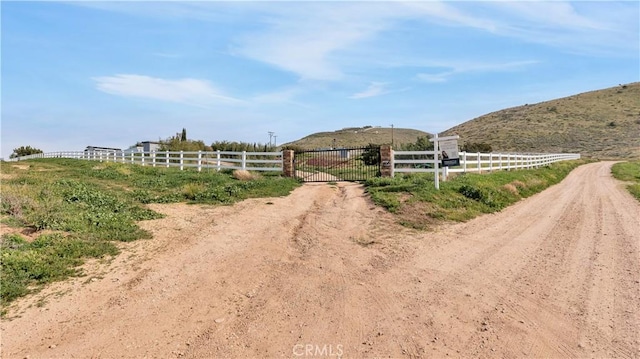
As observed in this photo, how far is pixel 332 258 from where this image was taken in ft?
21.6

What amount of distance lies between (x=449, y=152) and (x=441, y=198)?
6.79 feet

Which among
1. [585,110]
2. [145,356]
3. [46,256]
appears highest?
[585,110]

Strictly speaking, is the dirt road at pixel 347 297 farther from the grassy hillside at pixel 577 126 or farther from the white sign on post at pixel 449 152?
the grassy hillside at pixel 577 126

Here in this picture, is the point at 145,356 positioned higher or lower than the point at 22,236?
lower

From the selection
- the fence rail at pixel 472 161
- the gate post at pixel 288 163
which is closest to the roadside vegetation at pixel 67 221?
the gate post at pixel 288 163

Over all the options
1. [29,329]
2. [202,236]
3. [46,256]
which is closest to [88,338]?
[29,329]

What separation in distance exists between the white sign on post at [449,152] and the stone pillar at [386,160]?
128 inches

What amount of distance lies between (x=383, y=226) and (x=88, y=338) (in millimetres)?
6036

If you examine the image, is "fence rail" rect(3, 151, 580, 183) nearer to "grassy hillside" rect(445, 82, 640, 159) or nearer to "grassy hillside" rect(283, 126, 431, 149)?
"grassy hillside" rect(445, 82, 640, 159)

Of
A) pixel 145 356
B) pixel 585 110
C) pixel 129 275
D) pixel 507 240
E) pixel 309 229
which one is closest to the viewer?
pixel 145 356

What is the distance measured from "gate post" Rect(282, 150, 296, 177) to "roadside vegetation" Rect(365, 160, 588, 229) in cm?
413

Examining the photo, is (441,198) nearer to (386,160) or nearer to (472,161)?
(386,160)

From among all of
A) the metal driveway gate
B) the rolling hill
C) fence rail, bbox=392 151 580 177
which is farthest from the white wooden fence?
the rolling hill

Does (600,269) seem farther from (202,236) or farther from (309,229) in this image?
(202,236)
